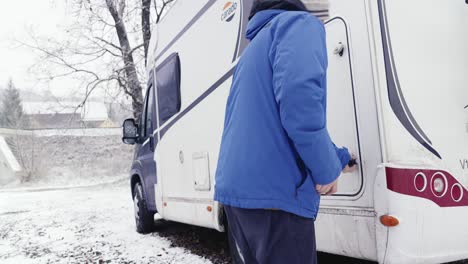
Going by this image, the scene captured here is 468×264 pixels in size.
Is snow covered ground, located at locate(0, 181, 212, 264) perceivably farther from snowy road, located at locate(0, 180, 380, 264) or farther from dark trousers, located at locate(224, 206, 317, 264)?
dark trousers, located at locate(224, 206, 317, 264)

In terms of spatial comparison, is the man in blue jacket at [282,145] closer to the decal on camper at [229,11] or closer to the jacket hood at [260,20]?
the jacket hood at [260,20]

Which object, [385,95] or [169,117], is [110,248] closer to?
[169,117]

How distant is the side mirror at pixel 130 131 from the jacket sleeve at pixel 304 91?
15.2 ft

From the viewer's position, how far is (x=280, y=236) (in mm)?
1500

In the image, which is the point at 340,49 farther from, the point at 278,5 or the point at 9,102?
the point at 9,102

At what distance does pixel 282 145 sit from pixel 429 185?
1039mm

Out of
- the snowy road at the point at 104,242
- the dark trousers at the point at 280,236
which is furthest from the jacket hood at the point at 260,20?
the snowy road at the point at 104,242

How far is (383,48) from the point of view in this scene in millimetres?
2172

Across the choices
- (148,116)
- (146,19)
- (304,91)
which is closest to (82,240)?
(148,116)

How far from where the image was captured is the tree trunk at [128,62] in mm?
14062

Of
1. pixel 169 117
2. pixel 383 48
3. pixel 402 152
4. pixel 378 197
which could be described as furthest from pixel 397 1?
pixel 169 117

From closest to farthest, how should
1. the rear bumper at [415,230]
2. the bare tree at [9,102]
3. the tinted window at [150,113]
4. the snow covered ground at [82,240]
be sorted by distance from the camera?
1. the rear bumper at [415,230]
2. the snow covered ground at [82,240]
3. the tinted window at [150,113]
4. the bare tree at [9,102]

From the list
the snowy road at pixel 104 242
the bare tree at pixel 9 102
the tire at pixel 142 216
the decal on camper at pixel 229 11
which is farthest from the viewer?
the bare tree at pixel 9 102

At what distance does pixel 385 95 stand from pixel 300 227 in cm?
98
